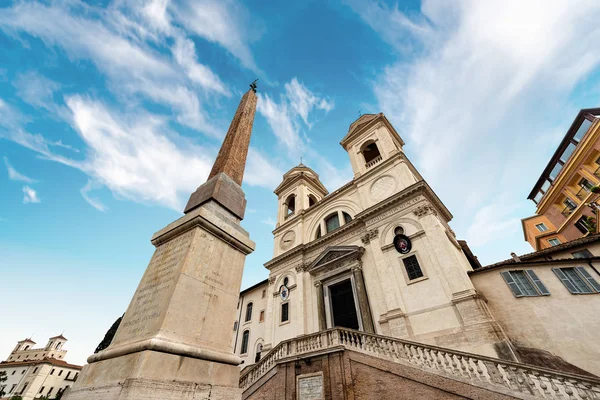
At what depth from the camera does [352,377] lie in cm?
918

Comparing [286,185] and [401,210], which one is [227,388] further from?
[286,185]

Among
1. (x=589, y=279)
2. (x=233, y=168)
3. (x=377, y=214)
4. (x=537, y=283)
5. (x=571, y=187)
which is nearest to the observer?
(x=233, y=168)

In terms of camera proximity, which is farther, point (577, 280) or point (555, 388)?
point (577, 280)

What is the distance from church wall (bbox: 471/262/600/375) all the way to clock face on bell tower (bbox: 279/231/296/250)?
45.7 ft

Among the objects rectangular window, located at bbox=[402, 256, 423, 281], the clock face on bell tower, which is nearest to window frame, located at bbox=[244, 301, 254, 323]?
the clock face on bell tower

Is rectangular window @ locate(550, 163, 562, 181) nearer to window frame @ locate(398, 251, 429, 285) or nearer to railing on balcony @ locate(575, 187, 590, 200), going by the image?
railing on balcony @ locate(575, 187, 590, 200)

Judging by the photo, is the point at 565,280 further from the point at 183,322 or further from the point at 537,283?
the point at 183,322

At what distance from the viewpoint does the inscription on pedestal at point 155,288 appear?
2.96 meters

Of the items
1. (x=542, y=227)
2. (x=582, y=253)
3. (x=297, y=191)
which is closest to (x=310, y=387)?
(x=582, y=253)

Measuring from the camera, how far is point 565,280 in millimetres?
10773

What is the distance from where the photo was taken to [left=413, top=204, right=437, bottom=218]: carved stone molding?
14.4 m

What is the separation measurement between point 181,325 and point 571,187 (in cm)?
3382

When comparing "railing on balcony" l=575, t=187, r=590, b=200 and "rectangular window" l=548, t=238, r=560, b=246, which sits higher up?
"railing on balcony" l=575, t=187, r=590, b=200

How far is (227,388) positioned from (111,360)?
4.10 feet
